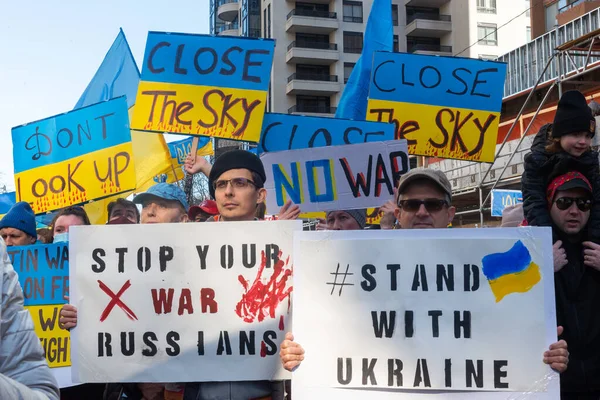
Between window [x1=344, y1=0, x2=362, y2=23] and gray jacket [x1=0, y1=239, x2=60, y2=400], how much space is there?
179 feet

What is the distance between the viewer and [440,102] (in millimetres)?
6566

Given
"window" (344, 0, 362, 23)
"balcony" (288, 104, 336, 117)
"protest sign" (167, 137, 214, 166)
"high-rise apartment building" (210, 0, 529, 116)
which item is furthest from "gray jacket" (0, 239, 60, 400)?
"window" (344, 0, 362, 23)

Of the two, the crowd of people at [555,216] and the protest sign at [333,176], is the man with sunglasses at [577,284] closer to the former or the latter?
the crowd of people at [555,216]

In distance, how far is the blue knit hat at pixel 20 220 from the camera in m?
4.85

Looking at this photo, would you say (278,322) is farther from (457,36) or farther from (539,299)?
(457,36)

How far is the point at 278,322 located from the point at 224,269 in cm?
31

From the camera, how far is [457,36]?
167 feet

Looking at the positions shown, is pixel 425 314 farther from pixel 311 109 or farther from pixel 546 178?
pixel 311 109

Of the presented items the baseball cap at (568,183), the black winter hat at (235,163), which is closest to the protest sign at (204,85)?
the black winter hat at (235,163)

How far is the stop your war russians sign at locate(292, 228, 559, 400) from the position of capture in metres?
2.66

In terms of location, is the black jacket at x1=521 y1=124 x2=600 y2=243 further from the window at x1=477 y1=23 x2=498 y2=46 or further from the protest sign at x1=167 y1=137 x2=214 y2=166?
the window at x1=477 y1=23 x2=498 y2=46

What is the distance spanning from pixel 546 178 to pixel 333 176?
2032mm

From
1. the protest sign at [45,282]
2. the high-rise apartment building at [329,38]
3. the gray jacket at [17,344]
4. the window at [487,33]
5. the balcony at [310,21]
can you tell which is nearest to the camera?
the gray jacket at [17,344]

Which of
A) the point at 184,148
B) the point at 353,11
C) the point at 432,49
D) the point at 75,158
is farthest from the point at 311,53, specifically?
the point at 75,158
